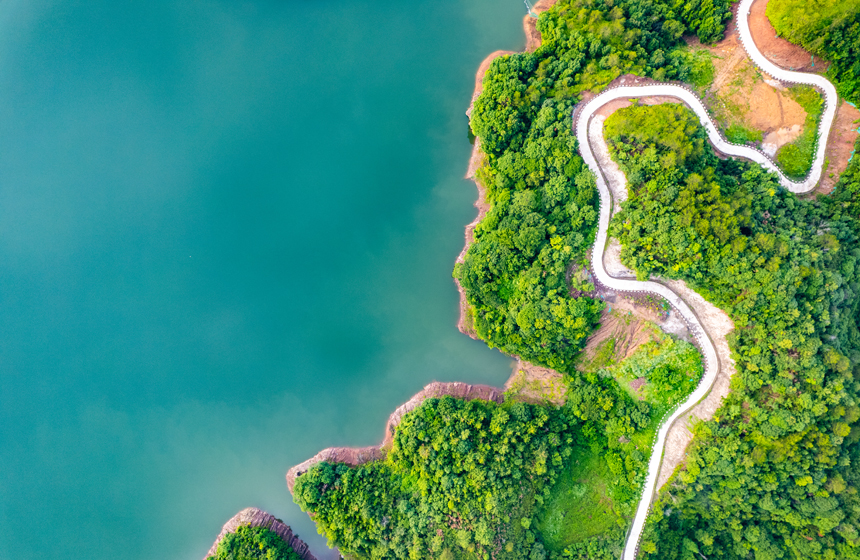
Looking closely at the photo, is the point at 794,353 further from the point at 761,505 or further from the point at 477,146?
the point at 477,146

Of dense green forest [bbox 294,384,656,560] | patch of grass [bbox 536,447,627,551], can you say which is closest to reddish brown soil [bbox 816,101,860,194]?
dense green forest [bbox 294,384,656,560]

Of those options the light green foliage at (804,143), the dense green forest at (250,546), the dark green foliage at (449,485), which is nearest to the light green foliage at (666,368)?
the dark green foliage at (449,485)

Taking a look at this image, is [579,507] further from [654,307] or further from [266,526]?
[266,526]

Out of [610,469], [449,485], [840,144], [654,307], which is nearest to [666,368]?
[654,307]

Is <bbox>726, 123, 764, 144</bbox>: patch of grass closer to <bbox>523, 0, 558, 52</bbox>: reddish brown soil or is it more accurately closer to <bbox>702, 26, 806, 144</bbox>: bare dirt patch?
<bbox>702, 26, 806, 144</bbox>: bare dirt patch

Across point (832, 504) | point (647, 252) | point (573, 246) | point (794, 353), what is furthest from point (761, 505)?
point (573, 246)

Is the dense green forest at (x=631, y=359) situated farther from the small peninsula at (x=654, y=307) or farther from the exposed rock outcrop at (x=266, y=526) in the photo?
the exposed rock outcrop at (x=266, y=526)

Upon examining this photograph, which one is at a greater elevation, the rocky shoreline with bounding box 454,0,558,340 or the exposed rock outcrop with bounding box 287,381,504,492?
the rocky shoreline with bounding box 454,0,558,340
